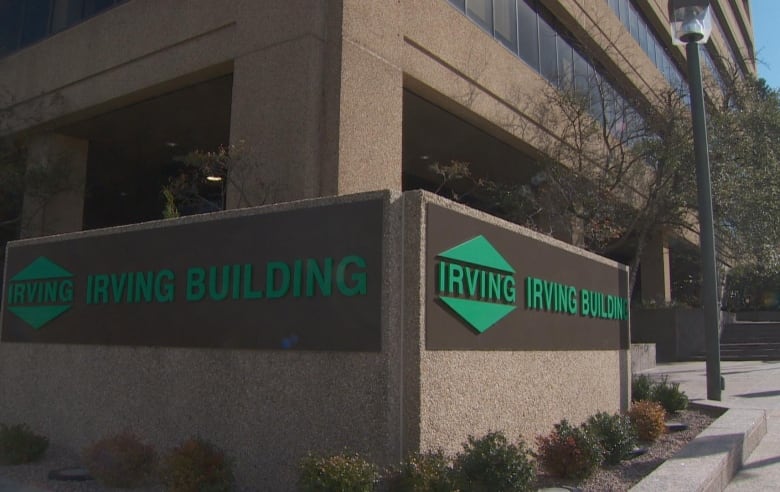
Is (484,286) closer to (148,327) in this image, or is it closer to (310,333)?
(310,333)

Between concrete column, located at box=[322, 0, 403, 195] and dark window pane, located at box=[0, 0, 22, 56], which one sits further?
dark window pane, located at box=[0, 0, 22, 56]

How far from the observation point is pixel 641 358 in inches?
760

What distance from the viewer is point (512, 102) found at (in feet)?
51.4

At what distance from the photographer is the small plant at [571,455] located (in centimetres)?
671

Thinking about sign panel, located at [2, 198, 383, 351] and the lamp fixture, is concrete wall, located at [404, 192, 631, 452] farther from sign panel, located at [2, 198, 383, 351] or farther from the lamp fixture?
the lamp fixture

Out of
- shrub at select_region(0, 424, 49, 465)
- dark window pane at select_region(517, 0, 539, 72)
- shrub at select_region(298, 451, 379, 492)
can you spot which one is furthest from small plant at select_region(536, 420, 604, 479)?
dark window pane at select_region(517, 0, 539, 72)

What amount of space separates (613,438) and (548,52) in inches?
504

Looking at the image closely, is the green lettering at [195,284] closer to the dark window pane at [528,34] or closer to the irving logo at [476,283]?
the irving logo at [476,283]

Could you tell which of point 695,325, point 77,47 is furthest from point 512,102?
point 695,325

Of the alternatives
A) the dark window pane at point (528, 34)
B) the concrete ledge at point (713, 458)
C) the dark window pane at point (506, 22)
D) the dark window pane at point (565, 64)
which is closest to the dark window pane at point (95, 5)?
the dark window pane at point (506, 22)

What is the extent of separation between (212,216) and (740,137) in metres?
14.8

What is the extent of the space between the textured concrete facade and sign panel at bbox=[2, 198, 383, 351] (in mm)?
121

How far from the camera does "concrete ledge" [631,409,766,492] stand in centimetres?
599

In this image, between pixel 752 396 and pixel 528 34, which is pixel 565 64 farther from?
pixel 752 396
